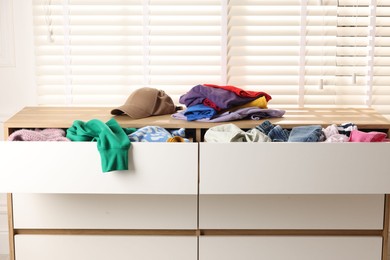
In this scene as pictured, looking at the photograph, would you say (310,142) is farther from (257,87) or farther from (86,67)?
(86,67)

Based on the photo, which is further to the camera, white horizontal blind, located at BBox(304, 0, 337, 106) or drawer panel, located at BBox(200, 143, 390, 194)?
white horizontal blind, located at BBox(304, 0, 337, 106)

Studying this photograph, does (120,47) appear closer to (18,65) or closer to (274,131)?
(18,65)

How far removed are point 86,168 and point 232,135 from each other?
1.68 feet

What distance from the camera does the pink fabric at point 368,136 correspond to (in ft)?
7.11

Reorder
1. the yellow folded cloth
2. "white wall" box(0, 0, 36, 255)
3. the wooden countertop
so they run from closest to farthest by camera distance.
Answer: the yellow folded cloth → the wooden countertop → "white wall" box(0, 0, 36, 255)

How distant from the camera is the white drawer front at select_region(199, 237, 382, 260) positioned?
2328 mm

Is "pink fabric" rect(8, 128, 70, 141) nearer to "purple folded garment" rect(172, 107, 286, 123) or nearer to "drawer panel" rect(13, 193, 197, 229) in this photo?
"drawer panel" rect(13, 193, 197, 229)

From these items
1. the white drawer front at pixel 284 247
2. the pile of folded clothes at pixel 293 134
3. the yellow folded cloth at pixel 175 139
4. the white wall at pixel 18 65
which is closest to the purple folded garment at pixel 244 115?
the pile of folded clothes at pixel 293 134

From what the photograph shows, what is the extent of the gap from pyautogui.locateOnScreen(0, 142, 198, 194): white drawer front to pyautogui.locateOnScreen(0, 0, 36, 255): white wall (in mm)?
817

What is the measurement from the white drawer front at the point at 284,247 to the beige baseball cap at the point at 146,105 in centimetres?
54

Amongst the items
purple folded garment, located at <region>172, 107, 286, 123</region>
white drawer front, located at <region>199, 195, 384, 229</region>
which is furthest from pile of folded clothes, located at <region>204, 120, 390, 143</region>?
white drawer front, located at <region>199, 195, 384, 229</region>

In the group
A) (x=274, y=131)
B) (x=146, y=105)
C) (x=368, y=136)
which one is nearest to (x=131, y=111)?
(x=146, y=105)

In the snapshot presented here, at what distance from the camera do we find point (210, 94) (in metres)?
2.43

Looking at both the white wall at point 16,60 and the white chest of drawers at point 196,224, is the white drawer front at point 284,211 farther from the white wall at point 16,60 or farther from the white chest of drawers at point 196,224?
the white wall at point 16,60
